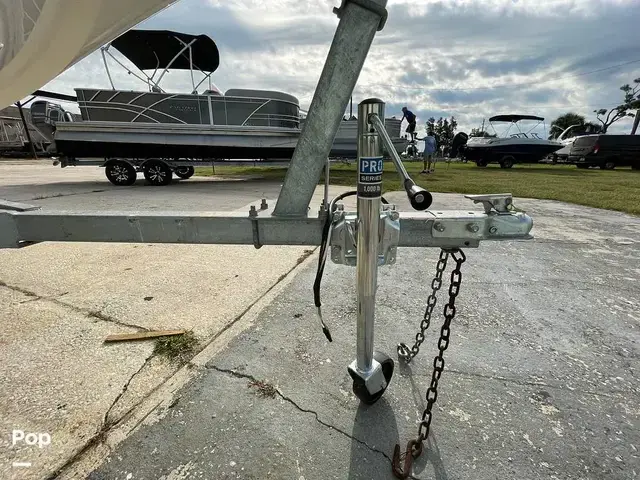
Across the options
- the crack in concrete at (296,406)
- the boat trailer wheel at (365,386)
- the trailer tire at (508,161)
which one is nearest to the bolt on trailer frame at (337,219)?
the crack in concrete at (296,406)

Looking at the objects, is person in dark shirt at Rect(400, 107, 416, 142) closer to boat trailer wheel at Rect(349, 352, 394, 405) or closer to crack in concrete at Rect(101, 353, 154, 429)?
boat trailer wheel at Rect(349, 352, 394, 405)

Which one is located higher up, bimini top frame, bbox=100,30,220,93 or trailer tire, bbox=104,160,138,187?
bimini top frame, bbox=100,30,220,93

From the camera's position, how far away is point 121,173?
7875 mm

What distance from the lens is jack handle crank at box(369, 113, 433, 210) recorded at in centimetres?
76

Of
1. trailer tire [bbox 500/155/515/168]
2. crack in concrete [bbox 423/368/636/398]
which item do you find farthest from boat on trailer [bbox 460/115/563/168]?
crack in concrete [bbox 423/368/636/398]

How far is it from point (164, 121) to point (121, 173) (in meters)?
1.68

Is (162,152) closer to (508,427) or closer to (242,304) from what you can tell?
(242,304)

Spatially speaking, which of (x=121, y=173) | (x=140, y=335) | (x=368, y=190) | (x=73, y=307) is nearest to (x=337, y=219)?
(x=368, y=190)

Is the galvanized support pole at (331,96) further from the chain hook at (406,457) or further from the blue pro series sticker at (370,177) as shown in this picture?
the chain hook at (406,457)

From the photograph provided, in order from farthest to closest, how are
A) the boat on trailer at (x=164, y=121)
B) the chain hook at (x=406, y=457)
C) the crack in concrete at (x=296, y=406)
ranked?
the boat on trailer at (x=164, y=121) < the crack in concrete at (x=296, y=406) < the chain hook at (x=406, y=457)

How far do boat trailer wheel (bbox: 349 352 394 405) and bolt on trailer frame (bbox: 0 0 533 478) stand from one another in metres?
0.24

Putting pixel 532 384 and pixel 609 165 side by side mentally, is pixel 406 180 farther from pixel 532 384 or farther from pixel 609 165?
pixel 609 165

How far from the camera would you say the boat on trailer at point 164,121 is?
290 inches

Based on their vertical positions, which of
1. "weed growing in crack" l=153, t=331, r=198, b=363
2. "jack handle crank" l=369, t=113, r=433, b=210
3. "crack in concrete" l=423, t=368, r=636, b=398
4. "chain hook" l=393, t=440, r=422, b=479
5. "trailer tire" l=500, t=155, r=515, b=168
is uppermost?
"jack handle crank" l=369, t=113, r=433, b=210
